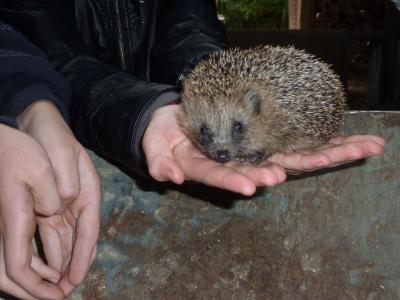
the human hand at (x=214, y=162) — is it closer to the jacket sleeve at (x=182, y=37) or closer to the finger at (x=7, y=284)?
the jacket sleeve at (x=182, y=37)

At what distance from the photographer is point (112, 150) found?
1933 mm

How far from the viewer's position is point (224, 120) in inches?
82.6

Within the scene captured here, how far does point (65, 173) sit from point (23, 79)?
452 millimetres

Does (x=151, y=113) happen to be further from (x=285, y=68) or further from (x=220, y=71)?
(x=285, y=68)

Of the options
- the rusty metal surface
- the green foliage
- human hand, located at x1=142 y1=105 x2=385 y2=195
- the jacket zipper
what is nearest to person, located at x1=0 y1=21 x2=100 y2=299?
human hand, located at x1=142 y1=105 x2=385 y2=195

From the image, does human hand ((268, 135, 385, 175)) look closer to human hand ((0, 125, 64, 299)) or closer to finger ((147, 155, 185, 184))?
→ finger ((147, 155, 185, 184))

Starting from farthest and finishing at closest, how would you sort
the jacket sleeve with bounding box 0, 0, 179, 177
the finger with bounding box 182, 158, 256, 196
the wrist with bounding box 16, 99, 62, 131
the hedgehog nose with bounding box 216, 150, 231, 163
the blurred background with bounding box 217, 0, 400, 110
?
1. the blurred background with bounding box 217, 0, 400, 110
2. the hedgehog nose with bounding box 216, 150, 231, 163
3. the jacket sleeve with bounding box 0, 0, 179, 177
4. the wrist with bounding box 16, 99, 62, 131
5. the finger with bounding box 182, 158, 256, 196

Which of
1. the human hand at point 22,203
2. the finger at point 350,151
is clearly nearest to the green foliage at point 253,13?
the finger at point 350,151

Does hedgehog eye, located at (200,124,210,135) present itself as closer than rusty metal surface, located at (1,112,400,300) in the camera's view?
Yes

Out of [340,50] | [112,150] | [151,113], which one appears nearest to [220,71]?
[151,113]

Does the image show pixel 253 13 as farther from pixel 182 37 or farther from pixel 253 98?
pixel 253 98

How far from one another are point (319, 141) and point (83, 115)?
929mm

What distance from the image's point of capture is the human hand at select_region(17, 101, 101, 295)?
1.51m

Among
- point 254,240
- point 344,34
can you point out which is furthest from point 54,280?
point 344,34
